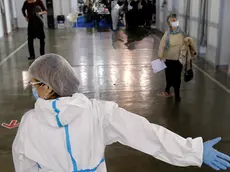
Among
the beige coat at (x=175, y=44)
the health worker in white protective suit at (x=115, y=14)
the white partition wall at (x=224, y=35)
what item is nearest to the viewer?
the beige coat at (x=175, y=44)

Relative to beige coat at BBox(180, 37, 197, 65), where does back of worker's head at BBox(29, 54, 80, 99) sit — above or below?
above

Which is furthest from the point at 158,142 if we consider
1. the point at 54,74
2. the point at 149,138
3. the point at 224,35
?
the point at 224,35

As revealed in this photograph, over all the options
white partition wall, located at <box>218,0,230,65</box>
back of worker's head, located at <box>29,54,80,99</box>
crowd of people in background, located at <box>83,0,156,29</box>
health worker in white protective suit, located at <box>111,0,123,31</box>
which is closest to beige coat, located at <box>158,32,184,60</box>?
white partition wall, located at <box>218,0,230,65</box>

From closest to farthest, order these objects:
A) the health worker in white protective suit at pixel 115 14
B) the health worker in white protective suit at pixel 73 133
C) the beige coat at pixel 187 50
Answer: the health worker in white protective suit at pixel 73 133, the beige coat at pixel 187 50, the health worker in white protective suit at pixel 115 14

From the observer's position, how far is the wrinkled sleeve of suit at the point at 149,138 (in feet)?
6.01

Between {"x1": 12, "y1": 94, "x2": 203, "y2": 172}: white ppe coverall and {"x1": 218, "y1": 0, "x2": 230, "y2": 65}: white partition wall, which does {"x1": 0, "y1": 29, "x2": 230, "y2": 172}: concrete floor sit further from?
{"x1": 12, "y1": 94, "x2": 203, "y2": 172}: white ppe coverall

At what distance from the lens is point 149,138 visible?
73.4 inches

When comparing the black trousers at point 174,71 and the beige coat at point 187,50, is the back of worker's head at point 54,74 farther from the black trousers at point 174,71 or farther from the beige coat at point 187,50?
the black trousers at point 174,71

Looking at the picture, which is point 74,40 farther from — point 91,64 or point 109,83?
point 109,83

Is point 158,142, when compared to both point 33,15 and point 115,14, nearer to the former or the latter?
point 33,15

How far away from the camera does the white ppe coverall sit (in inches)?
69.8

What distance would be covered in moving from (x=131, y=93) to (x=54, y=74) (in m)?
4.78

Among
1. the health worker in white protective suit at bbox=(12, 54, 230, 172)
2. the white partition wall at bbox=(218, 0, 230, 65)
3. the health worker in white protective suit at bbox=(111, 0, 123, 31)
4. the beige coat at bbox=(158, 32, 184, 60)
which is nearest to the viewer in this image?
the health worker in white protective suit at bbox=(12, 54, 230, 172)

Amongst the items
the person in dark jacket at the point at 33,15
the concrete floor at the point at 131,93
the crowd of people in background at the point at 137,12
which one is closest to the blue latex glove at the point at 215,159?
the concrete floor at the point at 131,93
